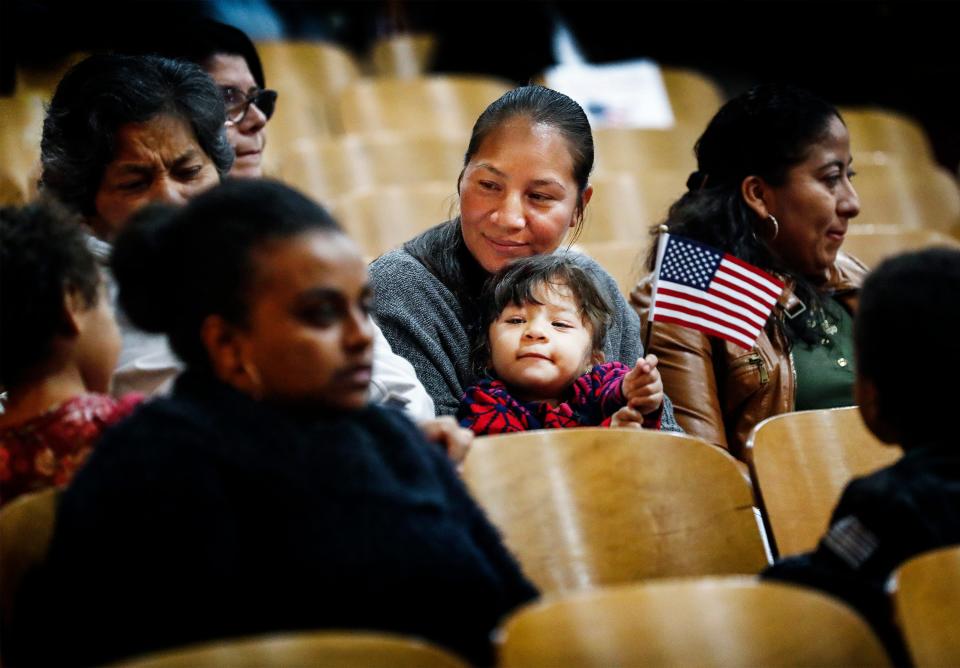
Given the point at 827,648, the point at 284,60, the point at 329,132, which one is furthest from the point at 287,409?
the point at 284,60

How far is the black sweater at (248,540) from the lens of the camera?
4.31 feet

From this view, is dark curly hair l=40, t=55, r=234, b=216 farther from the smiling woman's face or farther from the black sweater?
the black sweater

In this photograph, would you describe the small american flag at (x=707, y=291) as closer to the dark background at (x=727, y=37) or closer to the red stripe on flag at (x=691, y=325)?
the red stripe on flag at (x=691, y=325)

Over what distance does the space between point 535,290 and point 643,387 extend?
0.99ft

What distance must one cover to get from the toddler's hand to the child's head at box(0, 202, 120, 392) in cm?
80

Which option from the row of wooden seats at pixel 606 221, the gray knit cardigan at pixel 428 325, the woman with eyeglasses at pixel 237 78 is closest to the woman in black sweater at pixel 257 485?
the gray knit cardigan at pixel 428 325

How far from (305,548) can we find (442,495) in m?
0.22

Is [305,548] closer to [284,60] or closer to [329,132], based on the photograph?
[329,132]

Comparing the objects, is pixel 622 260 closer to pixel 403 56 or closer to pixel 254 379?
pixel 254 379

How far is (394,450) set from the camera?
5.10 feet

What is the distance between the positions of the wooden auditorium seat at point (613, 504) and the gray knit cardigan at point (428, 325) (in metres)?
0.42

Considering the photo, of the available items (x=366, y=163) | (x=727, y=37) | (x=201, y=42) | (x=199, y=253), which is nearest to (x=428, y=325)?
(x=199, y=253)

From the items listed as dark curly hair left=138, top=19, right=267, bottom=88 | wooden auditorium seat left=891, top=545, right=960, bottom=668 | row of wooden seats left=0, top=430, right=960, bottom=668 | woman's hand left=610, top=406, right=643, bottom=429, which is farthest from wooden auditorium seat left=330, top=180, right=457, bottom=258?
wooden auditorium seat left=891, top=545, right=960, bottom=668

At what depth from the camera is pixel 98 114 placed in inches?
84.0
